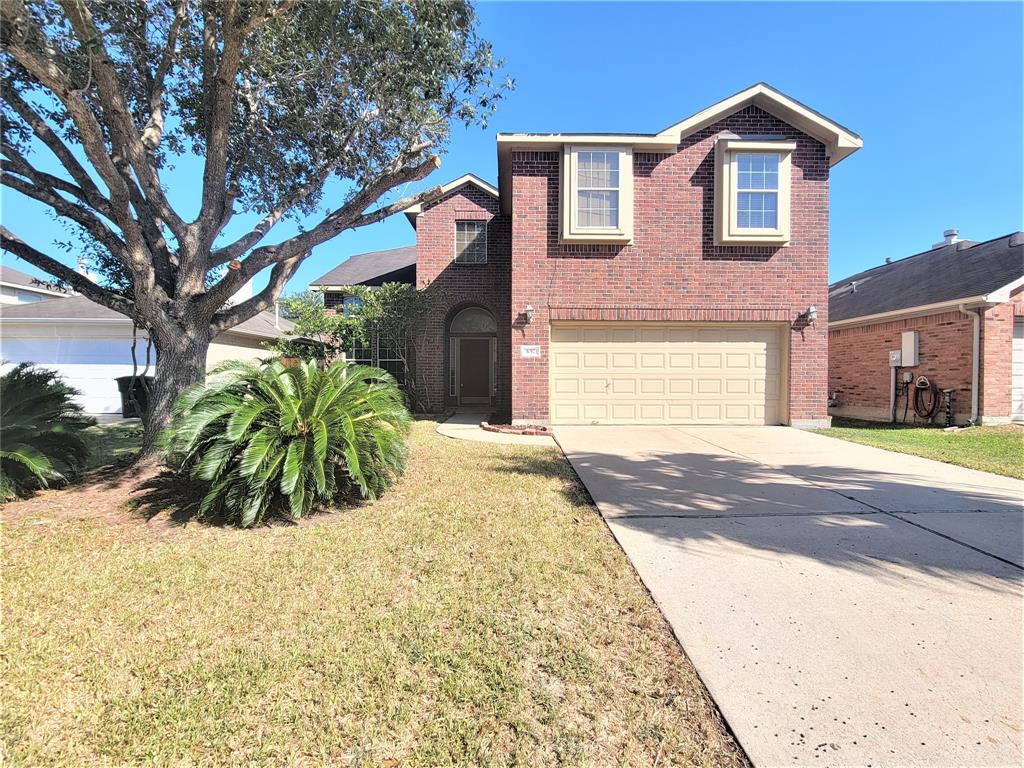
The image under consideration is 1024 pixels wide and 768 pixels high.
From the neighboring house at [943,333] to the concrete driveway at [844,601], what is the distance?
712 centimetres

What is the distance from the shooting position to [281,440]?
4637 millimetres

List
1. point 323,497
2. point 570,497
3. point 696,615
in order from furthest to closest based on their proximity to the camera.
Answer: point 570,497 < point 323,497 < point 696,615

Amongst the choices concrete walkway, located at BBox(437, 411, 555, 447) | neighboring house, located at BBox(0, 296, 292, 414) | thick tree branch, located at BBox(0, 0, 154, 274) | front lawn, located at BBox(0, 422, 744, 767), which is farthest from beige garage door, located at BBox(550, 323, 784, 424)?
neighboring house, located at BBox(0, 296, 292, 414)

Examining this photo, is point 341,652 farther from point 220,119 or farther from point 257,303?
point 220,119

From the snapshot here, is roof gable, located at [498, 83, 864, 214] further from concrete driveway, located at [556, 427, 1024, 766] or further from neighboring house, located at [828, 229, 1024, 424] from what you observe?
concrete driveway, located at [556, 427, 1024, 766]

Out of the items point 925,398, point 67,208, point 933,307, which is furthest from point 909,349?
point 67,208

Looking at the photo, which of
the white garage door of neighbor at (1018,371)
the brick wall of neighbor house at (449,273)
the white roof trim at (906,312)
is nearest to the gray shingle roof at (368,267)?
the brick wall of neighbor house at (449,273)

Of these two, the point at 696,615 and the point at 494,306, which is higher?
the point at 494,306

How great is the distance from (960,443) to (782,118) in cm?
760

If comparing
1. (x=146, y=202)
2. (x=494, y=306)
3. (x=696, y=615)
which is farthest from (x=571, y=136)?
(x=696, y=615)

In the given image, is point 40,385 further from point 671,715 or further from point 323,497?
point 671,715

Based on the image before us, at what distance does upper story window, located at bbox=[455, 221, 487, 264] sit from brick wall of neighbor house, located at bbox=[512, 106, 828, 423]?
4008mm

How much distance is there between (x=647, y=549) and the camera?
12.4ft

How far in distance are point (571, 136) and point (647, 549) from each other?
899 centimetres
